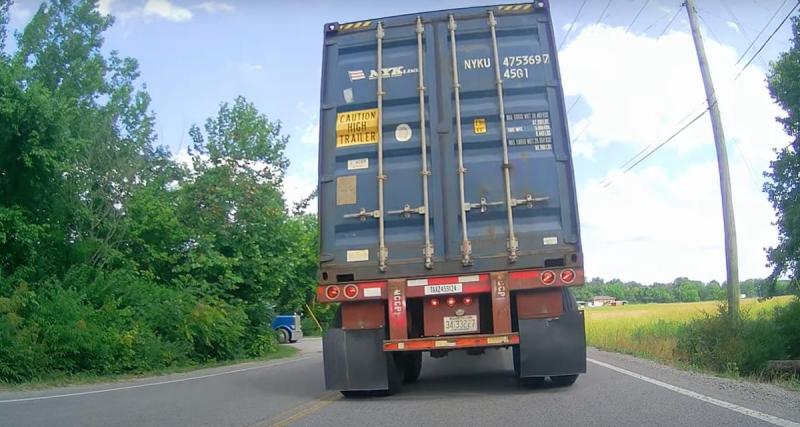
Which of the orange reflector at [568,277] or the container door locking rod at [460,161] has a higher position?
the container door locking rod at [460,161]

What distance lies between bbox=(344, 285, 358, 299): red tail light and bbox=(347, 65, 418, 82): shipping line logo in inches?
107

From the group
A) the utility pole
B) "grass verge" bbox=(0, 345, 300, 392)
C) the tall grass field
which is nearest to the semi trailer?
the tall grass field

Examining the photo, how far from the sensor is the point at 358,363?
26.5 feet

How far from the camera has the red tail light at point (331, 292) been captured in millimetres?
7941

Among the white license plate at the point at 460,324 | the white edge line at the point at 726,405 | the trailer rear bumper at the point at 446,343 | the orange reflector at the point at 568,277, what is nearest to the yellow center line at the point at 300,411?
the trailer rear bumper at the point at 446,343

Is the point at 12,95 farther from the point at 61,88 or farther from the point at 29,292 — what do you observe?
the point at 61,88

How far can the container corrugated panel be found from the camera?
7.88 m

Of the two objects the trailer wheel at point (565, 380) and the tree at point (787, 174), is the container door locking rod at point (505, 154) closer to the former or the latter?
the trailer wheel at point (565, 380)

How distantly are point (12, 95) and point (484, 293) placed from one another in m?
11.5

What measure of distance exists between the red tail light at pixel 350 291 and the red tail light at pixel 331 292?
0.11 meters

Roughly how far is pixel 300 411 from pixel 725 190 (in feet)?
40.4

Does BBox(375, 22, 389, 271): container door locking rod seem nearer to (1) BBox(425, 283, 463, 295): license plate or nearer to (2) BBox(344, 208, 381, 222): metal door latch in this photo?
(2) BBox(344, 208, 381, 222): metal door latch

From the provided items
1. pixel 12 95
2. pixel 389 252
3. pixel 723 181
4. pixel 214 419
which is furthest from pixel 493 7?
pixel 12 95

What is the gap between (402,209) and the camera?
8039mm
